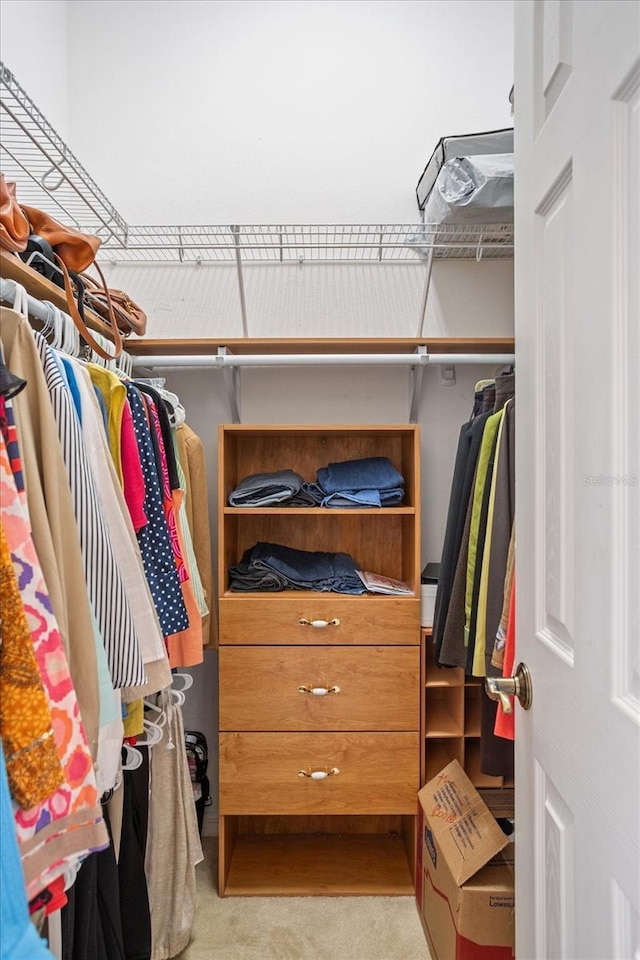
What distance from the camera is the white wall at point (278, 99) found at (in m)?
2.32

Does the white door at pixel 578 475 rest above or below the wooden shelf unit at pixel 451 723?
above

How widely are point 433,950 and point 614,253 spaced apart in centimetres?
187

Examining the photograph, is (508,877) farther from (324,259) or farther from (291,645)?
(324,259)

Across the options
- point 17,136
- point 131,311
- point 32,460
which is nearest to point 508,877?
point 32,460

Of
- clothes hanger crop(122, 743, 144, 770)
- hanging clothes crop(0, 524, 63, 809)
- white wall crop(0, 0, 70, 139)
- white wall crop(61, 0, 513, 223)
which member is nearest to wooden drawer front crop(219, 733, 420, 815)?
clothes hanger crop(122, 743, 144, 770)

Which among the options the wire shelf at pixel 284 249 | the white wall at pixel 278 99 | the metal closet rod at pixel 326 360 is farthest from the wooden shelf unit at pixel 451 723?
the white wall at pixel 278 99

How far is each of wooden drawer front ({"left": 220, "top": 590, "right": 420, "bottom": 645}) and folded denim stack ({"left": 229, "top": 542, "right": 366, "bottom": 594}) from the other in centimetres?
9

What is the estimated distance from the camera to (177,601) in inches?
54.0

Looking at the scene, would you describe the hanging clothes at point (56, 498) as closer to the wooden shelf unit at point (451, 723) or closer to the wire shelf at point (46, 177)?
the wire shelf at point (46, 177)

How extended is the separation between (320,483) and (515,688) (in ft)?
4.43

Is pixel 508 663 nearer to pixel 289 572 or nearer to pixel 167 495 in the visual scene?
pixel 167 495

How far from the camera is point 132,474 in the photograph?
129 cm

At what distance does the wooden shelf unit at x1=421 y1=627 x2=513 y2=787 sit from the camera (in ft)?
6.69

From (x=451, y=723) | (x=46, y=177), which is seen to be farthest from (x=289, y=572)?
(x=46, y=177)
